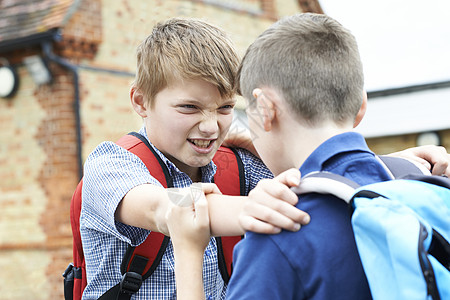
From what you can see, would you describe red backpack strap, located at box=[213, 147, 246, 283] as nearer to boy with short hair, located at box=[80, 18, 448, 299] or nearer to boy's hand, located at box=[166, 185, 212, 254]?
boy with short hair, located at box=[80, 18, 448, 299]

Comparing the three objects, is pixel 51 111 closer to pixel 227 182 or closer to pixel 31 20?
pixel 31 20

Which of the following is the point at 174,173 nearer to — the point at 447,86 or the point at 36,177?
the point at 36,177

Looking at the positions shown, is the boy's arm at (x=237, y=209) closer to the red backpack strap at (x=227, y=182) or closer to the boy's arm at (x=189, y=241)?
the boy's arm at (x=189, y=241)

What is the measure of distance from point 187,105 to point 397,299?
109 cm

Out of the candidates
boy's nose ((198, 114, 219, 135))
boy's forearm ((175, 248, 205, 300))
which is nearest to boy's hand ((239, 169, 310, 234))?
boy's forearm ((175, 248, 205, 300))

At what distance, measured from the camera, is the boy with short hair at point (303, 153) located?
1096mm

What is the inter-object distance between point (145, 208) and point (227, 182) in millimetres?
579

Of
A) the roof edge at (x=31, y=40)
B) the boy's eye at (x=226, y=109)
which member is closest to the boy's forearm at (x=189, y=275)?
the boy's eye at (x=226, y=109)

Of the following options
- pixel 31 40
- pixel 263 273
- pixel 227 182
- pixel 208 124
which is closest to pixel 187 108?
pixel 208 124

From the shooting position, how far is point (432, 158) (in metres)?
1.70

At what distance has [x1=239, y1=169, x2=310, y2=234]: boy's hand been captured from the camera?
109cm

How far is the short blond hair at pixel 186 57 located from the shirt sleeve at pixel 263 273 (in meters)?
0.84

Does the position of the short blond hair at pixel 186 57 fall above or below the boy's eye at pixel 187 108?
above

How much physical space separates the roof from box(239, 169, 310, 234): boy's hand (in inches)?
201
